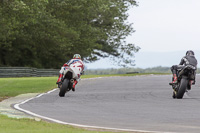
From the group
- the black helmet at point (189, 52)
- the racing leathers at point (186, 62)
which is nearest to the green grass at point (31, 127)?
the racing leathers at point (186, 62)

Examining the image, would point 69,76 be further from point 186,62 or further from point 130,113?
point 130,113

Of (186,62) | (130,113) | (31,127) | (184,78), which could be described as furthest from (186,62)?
(31,127)

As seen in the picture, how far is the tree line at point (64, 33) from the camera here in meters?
51.4

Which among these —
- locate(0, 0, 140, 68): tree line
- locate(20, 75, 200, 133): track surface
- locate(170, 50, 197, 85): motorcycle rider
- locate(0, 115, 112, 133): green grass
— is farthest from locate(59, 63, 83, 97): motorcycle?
locate(0, 0, 140, 68): tree line

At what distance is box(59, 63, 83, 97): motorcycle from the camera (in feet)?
67.5

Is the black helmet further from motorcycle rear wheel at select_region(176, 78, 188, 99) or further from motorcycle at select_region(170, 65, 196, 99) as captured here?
motorcycle rear wheel at select_region(176, 78, 188, 99)

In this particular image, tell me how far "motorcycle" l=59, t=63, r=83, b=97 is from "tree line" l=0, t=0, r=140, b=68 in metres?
25.8

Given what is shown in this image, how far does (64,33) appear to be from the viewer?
53.7m

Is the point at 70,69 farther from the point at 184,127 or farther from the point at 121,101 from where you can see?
the point at 184,127

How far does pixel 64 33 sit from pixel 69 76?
109 feet

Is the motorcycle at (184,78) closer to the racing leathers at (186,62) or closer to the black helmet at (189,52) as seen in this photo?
the racing leathers at (186,62)

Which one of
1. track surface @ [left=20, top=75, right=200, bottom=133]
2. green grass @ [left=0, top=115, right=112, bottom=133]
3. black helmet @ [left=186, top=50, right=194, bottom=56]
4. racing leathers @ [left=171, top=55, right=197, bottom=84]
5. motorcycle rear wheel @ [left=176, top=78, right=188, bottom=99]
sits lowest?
green grass @ [left=0, top=115, right=112, bottom=133]

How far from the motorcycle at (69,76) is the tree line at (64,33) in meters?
25.8

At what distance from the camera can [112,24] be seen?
6406 centimetres
